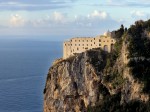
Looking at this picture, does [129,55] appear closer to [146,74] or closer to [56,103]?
[146,74]

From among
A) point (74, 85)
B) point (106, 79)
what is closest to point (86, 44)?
point (74, 85)

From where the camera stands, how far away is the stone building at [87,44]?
277ft

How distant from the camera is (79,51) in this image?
90.1m

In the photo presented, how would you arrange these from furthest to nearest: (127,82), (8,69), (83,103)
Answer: (8,69)
(83,103)
(127,82)

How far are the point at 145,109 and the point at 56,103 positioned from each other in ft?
Answer: 65.5

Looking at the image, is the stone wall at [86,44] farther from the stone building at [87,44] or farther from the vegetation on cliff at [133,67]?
the vegetation on cliff at [133,67]

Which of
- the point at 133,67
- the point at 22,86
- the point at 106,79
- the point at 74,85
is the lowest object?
the point at 22,86

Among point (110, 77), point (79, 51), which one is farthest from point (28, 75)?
point (110, 77)

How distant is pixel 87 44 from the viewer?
89188 millimetres

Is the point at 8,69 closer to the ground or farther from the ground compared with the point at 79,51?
closer to the ground

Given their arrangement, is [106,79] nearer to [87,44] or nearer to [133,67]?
[133,67]

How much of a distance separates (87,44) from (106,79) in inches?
555

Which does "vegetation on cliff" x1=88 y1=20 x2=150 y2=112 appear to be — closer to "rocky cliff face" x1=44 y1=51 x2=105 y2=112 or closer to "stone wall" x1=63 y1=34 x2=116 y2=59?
"rocky cliff face" x1=44 y1=51 x2=105 y2=112

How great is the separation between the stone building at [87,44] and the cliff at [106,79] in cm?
172
